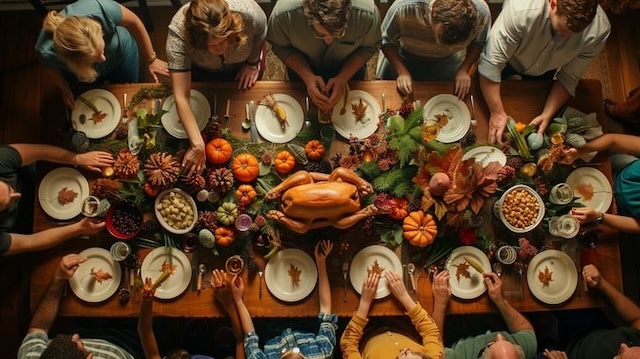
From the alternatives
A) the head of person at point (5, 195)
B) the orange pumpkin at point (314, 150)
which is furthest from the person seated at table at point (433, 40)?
the head of person at point (5, 195)

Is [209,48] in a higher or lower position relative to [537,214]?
higher

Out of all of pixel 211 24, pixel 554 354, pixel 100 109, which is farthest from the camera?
pixel 554 354

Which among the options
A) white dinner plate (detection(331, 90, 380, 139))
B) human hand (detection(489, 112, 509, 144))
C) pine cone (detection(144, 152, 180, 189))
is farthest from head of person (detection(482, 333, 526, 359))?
pine cone (detection(144, 152, 180, 189))

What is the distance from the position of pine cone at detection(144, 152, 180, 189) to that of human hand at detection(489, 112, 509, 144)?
1734mm

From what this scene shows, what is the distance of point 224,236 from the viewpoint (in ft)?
8.70

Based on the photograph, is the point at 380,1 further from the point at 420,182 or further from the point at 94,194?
the point at 94,194

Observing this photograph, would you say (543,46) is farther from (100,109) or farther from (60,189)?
(60,189)

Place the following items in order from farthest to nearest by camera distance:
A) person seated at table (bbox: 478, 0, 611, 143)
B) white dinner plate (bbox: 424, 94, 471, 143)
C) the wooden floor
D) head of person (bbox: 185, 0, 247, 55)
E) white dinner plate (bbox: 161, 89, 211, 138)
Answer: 1. the wooden floor
2. white dinner plate (bbox: 424, 94, 471, 143)
3. white dinner plate (bbox: 161, 89, 211, 138)
4. person seated at table (bbox: 478, 0, 611, 143)
5. head of person (bbox: 185, 0, 247, 55)

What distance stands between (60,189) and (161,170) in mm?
586

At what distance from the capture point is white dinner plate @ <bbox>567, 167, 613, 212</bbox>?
2.86 metres

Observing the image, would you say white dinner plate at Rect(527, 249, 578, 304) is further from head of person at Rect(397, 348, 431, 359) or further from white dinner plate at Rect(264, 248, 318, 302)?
white dinner plate at Rect(264, 248, 318, 302)

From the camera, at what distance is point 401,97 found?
2.91m

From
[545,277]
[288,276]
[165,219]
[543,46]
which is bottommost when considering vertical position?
[288,276]

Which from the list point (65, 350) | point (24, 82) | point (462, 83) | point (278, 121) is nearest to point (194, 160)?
point (278, 121)
